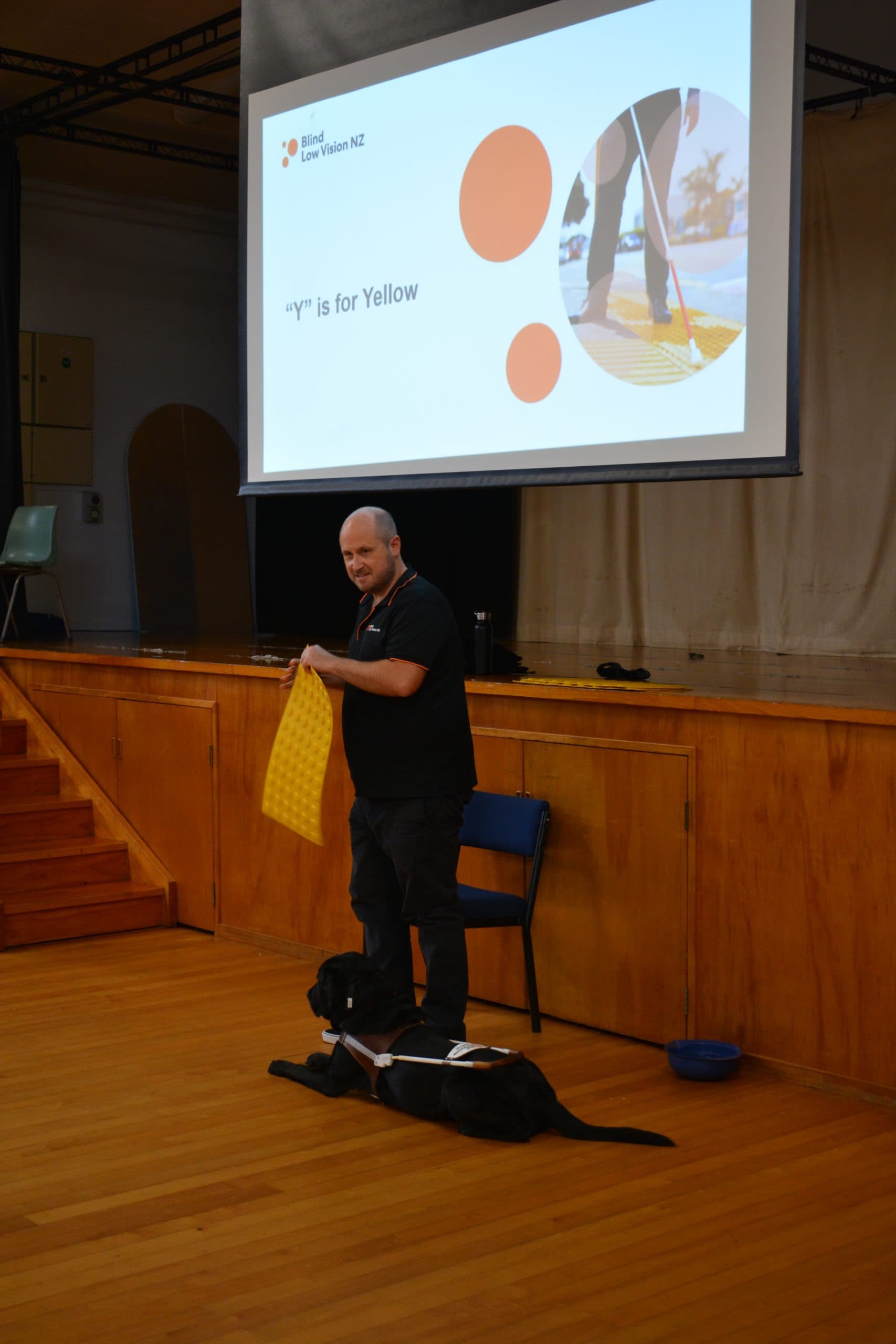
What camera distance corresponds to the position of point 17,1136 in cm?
333

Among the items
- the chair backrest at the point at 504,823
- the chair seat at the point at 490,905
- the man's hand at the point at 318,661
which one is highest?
the man's hand at the point at 318,661

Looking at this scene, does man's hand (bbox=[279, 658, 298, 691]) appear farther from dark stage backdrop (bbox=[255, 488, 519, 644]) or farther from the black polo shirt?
dark stage backdrop (bbox=[255, 488, 519, 644])

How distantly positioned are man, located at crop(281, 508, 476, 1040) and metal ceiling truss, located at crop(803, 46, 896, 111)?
5283mm

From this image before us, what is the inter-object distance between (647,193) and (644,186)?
25 mm

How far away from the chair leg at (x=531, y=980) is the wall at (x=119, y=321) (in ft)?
22.8

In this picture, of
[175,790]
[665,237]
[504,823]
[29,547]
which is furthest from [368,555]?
[29,547]

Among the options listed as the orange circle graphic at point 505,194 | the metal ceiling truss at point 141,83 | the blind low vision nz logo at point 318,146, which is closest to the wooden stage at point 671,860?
the orange circle graphic at point 505,194

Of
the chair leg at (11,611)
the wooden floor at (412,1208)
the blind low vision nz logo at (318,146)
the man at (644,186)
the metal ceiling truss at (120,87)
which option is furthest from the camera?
the metal ceiling truss at (120,87)

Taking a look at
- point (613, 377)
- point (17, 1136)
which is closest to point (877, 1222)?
point (17, 1136)

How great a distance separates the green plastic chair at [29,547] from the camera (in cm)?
812

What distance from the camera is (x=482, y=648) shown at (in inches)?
187

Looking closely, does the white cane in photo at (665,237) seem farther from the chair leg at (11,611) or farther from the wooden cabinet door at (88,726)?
the chair leg at (11,611)

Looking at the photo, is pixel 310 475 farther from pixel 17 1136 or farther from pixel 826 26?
pixel 826 26

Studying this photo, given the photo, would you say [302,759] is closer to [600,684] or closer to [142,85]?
[600,684]
